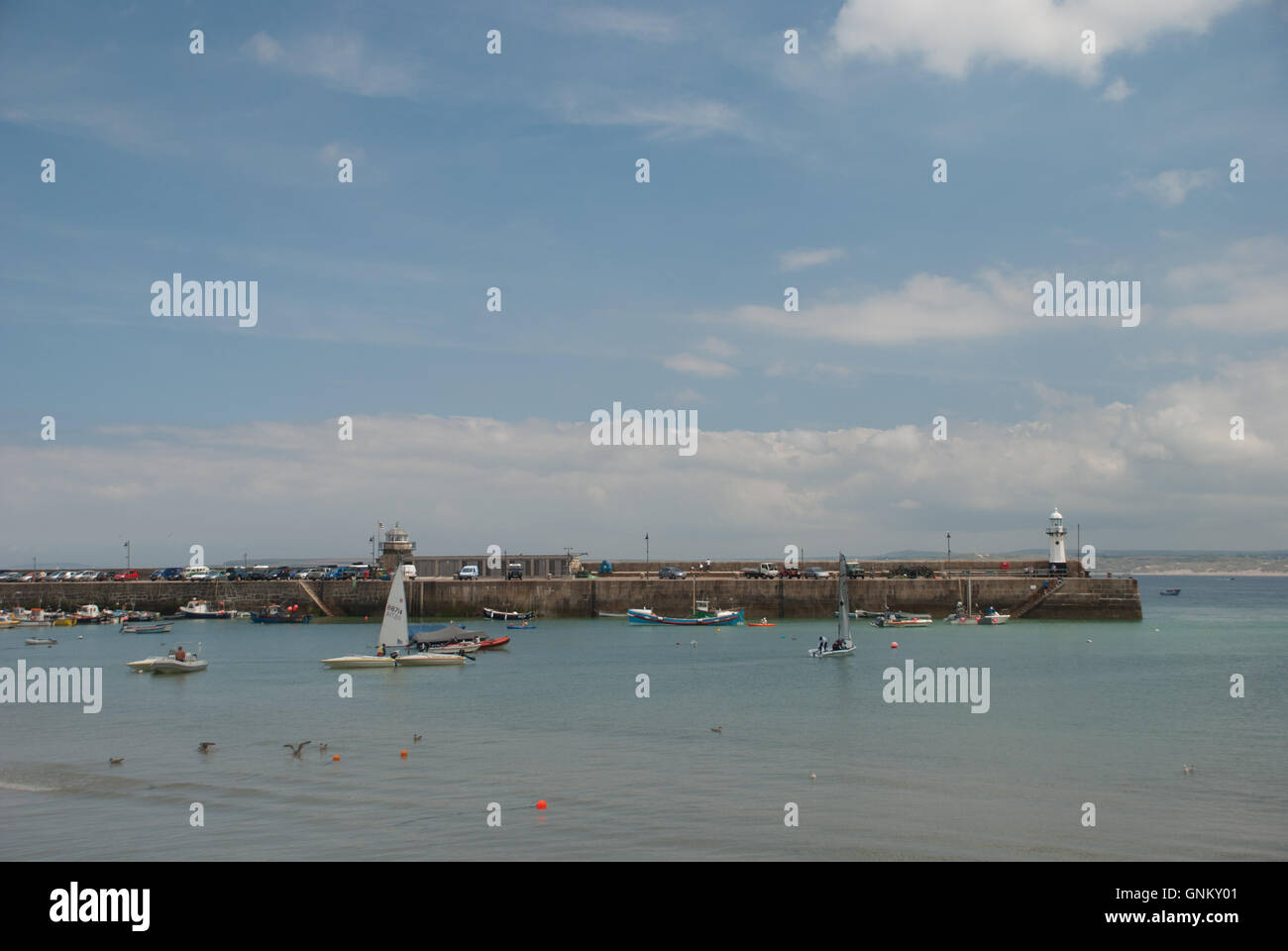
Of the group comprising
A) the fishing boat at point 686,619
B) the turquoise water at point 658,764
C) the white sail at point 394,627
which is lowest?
the fishing boat at point 686,619

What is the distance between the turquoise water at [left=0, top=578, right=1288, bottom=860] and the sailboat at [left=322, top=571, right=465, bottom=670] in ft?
Result: 2.61

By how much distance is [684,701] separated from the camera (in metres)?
42.3

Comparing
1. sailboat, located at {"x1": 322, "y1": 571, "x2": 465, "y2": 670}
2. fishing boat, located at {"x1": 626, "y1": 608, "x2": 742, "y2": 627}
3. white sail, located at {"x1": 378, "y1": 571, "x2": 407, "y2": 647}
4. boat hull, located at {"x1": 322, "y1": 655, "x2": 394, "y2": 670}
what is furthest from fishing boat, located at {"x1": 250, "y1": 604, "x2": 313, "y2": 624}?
boat hull, located at {"x1": 322, "y1": 655, "x2": 394, "y2": 670}

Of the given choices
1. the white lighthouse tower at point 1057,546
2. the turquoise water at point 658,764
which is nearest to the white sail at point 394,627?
the turquoise water at point 658,764

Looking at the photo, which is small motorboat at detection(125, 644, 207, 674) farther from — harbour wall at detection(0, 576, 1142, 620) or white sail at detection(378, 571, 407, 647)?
harbour wall at detection(0, 576, 1142, 620)

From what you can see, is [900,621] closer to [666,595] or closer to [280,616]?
[666,595]

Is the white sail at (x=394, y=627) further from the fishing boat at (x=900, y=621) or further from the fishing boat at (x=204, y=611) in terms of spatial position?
the fishing boat at (x=204, y=611)

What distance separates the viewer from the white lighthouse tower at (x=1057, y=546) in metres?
86.7

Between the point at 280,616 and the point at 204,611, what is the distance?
447 inches

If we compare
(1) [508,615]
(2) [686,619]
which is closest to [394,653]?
(1) [508,615]

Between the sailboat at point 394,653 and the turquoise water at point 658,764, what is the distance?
31.3 inches

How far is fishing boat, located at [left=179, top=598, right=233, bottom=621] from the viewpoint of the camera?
94.1 meters

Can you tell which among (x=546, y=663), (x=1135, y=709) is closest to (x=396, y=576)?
(x=546, y=663)
